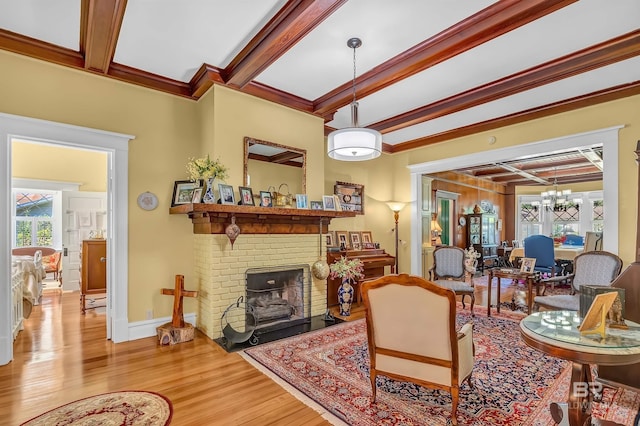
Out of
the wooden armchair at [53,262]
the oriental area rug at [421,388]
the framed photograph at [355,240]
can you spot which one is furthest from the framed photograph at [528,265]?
the wooden armchair at [53,262]

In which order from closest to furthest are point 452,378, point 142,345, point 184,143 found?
point 452,378
point 142,345
point 184,143

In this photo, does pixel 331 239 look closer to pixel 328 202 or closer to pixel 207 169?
pixel 328 202

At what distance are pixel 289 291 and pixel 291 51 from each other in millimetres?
3012

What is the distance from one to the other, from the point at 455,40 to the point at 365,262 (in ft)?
11.2

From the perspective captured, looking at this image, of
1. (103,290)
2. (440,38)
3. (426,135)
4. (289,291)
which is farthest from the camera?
(426,135)

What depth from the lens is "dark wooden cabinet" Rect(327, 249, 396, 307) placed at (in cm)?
520

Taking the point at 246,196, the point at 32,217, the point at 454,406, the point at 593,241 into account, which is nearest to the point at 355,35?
the point at 246,196

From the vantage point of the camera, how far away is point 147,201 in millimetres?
3832

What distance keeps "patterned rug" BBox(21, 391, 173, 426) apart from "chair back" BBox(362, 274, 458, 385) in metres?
1.56

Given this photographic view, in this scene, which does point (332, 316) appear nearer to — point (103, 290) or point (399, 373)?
point (399, 373)

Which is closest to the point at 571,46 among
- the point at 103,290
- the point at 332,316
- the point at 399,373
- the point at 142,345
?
the point at 399,373

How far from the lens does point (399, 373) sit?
2344 millimetres

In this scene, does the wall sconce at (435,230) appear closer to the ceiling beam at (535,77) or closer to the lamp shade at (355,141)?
the ceiling beam at (535,77)

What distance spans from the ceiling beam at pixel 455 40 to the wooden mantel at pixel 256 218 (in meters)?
1.66
